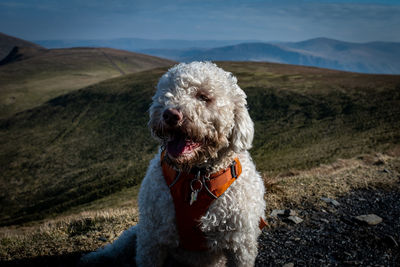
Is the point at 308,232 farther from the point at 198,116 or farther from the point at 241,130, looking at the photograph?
the point at 198,116

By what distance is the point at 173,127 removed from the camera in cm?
287

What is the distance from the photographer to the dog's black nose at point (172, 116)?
2.80 meters

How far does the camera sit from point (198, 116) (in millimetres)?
2957

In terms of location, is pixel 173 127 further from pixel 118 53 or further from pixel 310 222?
pixel 118 53

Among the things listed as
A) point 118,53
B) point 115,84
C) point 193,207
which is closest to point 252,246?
point 193,207

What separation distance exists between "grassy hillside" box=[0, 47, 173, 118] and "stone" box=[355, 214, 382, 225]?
6924 centimetres

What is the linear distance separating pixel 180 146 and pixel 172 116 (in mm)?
343

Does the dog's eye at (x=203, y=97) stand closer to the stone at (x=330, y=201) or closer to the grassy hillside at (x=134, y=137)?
the stone at (x=330, y=201)

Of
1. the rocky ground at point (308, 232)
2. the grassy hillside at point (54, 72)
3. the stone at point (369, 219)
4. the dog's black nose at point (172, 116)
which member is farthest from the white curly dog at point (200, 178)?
the grassy hillside at point (54, 72)

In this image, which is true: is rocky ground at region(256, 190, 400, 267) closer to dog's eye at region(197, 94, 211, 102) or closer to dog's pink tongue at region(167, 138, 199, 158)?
dog's pink tongue at region(167, 138, 199, 158)

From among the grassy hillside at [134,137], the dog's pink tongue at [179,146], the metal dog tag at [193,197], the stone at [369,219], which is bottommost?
the grassy hillside at [134,137]

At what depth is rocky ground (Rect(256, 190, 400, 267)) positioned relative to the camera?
4.34 metres

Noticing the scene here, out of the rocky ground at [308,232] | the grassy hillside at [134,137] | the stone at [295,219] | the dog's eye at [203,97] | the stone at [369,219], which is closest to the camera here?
the dog's eye at [203,97]

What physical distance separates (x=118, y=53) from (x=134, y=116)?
13726 cm
